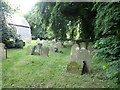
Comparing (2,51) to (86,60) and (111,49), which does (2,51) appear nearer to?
(86,60)

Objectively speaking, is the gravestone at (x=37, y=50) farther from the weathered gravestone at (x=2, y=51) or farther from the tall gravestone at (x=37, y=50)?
the weathered gravestone at (x=2, y=51)

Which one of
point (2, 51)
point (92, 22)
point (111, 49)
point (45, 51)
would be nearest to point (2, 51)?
point (2, 51)

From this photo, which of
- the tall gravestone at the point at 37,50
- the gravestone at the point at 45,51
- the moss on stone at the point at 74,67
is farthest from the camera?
the tall gravestone at the point at 37,50

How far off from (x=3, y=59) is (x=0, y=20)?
2.06m

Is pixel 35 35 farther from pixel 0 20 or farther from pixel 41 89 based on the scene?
pixel 41 89

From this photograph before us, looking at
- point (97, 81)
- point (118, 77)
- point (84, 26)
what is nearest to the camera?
point (118, 77)

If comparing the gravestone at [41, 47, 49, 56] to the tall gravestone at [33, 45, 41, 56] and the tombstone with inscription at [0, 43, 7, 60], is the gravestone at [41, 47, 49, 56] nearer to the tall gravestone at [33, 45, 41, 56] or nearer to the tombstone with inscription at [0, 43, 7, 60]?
the tall gravestone at [33, 45, 41, 56]

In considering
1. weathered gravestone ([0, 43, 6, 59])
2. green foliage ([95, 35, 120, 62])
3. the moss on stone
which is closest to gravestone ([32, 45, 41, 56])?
weathered gravestone ([0, 43, 6, 59])

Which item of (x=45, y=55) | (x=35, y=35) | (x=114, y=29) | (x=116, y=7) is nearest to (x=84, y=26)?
(x=45, y=55)

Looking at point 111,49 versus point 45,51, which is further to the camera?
point 45,51

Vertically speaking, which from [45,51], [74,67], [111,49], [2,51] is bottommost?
[74,67]

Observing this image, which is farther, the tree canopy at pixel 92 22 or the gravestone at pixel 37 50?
the gravestone at pixel 37 50

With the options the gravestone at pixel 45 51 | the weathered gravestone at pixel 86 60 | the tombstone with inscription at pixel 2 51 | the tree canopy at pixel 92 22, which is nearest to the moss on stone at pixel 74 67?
the weathered gravestone at pixel 86 60

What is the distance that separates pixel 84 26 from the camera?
11.8m
